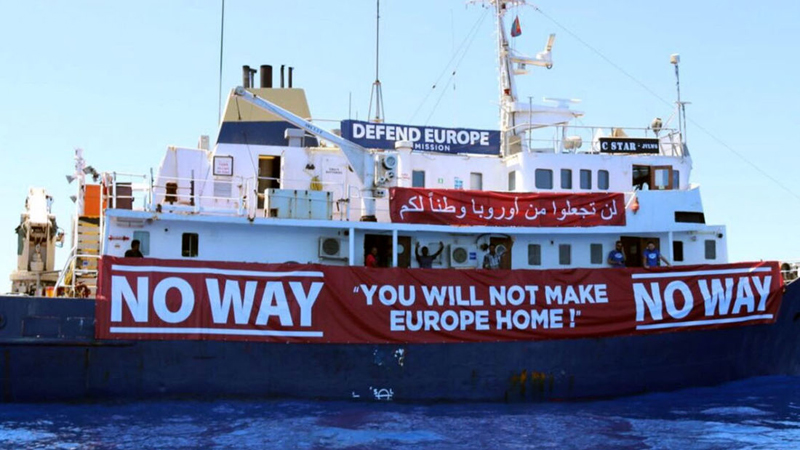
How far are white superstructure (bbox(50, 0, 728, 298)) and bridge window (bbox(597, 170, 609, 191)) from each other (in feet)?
0.10

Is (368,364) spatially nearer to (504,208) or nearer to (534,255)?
(504,208)

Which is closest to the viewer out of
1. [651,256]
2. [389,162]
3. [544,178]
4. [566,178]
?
[651,256]

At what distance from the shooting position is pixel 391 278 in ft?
55.0

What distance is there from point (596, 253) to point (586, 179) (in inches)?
89.3

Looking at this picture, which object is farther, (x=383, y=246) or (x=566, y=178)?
(x=566, y=178)

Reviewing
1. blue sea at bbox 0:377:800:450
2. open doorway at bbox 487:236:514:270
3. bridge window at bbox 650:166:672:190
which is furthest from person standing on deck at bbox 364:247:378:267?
bridge window at bbox 650:166:672:190

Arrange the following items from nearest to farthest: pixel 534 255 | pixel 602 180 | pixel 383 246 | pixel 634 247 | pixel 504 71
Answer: pixel 383 246
pixel 534 255
pixel 634 247
pixel 602 180
pixel 504 71

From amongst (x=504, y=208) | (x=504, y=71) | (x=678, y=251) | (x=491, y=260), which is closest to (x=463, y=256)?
(x=491, y=260)

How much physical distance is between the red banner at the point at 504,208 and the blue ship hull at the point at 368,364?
281cm

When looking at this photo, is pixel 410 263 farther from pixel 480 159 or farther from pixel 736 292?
pixel 736 292

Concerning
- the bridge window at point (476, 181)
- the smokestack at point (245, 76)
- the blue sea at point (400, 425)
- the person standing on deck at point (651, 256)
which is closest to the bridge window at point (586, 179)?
the bridge window at point (476, 181)

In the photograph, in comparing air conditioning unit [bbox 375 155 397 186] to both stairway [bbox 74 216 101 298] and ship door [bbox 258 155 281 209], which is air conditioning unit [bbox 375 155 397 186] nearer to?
ship door [bbox 258 155 281 209]

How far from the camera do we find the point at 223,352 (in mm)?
15711

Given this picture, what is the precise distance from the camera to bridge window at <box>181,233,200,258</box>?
17172 millimetres
